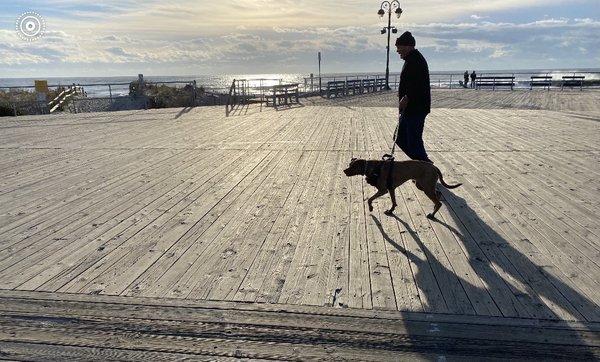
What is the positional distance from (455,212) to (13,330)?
4.10 meters

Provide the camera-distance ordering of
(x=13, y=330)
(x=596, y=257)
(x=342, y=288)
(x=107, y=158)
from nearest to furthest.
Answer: (x=13, y=330)
(x=342, y=288)
(x=596, y=257)
(x=107, y=158)

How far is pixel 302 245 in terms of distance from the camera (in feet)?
12.8

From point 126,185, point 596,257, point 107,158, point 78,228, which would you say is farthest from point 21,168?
point 596,257

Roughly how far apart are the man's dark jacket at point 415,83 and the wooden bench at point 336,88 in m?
20.0

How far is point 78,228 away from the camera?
4441 millimetres

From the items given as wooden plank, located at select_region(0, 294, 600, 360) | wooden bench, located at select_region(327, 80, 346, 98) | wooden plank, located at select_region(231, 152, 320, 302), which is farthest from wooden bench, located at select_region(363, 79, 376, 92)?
wooden plank, located at select_region(0, 294, 600, 360)

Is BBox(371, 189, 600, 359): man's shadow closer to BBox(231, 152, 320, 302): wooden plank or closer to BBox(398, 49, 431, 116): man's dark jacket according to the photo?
BBox(231, 152, 320, 302): wooden plank

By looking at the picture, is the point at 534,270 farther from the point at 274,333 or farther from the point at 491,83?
the point at 491,83

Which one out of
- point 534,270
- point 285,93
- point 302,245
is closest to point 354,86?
point 285,93

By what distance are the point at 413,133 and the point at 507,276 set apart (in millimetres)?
2585

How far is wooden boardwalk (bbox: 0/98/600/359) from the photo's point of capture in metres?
2.72

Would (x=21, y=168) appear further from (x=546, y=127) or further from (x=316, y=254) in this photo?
(x=546, y=127)

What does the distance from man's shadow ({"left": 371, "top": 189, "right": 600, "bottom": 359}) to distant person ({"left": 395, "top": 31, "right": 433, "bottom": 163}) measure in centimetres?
136

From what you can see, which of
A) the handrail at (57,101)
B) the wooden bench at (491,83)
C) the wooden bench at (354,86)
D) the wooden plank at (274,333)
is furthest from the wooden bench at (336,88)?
the wooden plank at (274,333)
